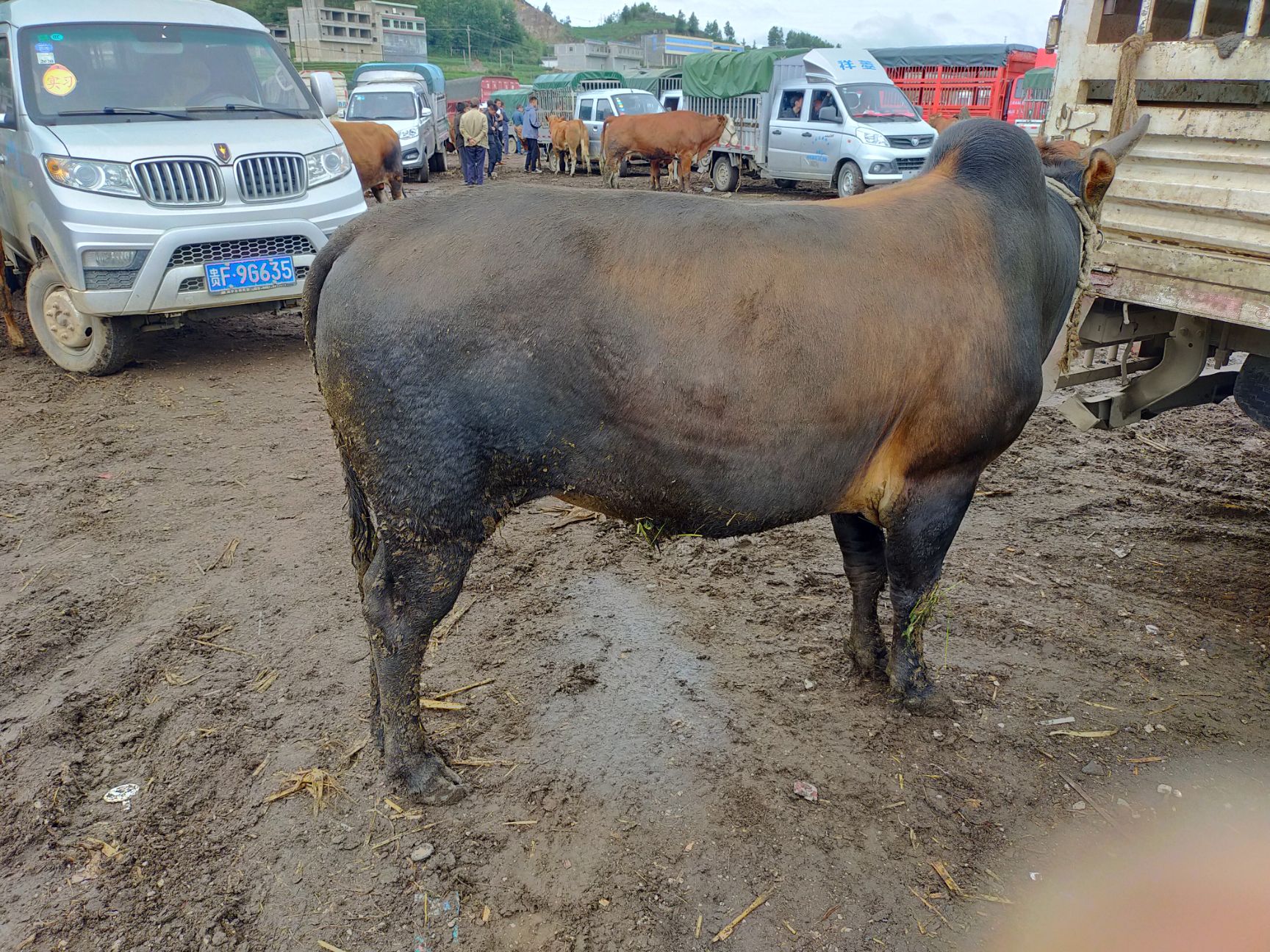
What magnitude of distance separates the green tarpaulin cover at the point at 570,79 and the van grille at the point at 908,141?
52.4 ft

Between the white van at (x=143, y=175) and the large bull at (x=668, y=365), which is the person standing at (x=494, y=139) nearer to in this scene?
the white van at (x=143, y=175)

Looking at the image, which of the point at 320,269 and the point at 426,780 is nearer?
the point at 320,269

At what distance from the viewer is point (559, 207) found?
7.69 ft

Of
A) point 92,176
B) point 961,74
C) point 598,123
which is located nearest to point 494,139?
point 598,123

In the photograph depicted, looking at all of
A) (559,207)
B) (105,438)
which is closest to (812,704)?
(559,207)

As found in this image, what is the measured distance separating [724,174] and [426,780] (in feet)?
60.4

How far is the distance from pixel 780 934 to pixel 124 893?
1724 mm

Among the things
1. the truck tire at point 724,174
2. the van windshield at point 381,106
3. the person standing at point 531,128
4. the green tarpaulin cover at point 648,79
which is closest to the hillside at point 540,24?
the green tarpaulin cover at point 648,79

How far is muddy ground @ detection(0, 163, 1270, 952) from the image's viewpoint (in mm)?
2295

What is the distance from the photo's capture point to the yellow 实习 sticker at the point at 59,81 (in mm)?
6051

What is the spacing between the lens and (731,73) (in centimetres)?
1961

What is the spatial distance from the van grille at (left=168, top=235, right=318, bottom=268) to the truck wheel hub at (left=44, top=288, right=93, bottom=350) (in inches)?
37.0

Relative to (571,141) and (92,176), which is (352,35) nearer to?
(571,141)

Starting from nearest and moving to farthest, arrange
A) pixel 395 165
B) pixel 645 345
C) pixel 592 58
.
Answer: pixel 645 345 → pixel 395 165 → pixel 592 58
